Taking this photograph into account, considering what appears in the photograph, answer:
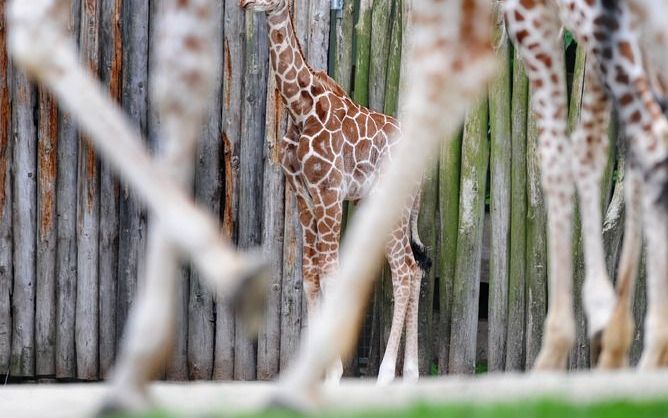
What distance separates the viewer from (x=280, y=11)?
7121 mm

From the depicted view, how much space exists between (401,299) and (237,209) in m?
1.34

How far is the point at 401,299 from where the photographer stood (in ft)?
24.4

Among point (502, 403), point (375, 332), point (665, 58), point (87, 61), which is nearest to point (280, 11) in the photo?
point (87, 61)

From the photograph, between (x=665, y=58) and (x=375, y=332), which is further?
(x=375, y=332)

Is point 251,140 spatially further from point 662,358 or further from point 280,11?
point 662,358

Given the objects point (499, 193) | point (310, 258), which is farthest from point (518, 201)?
point (310, 258)

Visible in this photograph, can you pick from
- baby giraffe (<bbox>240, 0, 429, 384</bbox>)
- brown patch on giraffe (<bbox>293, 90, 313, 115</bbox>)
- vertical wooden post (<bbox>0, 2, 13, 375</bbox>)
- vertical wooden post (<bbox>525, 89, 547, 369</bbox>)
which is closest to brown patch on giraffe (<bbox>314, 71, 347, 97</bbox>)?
baby giraffe (<bbox>240, 0, 429, 384</bbox>)

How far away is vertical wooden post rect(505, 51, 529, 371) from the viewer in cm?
744

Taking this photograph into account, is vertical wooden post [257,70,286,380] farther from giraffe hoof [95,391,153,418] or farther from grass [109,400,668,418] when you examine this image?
giraffe hoof [95,391,153,418]

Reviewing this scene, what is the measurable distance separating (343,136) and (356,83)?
58cm

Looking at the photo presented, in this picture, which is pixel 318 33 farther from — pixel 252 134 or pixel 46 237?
pixel 46 237

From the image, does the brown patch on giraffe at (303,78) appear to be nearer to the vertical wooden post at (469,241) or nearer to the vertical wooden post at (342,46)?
the vertical wooden post at (342,46)

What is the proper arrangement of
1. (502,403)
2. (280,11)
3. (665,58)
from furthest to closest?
(280,11), (665,58), (502,403)

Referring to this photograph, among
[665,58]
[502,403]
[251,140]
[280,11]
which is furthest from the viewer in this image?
[251,140]
